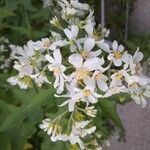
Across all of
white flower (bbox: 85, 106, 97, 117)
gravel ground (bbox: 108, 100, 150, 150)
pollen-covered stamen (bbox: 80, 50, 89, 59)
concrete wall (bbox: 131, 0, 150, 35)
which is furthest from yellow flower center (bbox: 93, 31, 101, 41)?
concrete wall (bbox: 131, 0, 150, 35)

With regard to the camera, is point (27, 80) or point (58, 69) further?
point (27, 80)

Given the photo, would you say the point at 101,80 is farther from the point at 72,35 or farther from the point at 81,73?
the point at 72,35

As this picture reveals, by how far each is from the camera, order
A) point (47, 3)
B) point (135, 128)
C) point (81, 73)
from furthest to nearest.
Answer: point (135, 128), point (47, 3), point (81, 73)

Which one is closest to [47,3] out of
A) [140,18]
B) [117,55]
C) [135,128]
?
[117,55]

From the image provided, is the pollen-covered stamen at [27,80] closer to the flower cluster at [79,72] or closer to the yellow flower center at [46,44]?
the flower cluster at [79,72]

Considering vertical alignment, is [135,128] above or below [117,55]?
below

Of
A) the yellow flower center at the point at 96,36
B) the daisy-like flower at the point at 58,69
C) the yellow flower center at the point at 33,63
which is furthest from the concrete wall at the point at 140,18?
the daisy-like flower at the point at 58,69

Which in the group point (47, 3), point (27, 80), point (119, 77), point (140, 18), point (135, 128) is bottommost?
point (135, 128)
